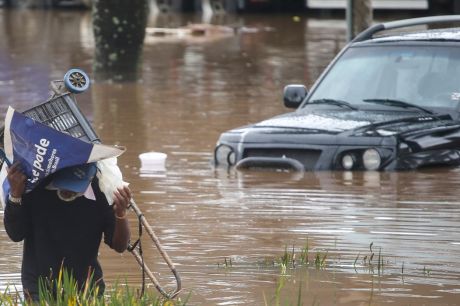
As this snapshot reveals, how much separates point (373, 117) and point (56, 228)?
20.8 ft

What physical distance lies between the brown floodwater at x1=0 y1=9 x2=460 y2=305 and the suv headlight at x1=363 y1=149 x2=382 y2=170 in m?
0.09

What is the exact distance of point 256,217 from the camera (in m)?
10.8

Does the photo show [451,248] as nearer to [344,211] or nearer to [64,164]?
[344,211]

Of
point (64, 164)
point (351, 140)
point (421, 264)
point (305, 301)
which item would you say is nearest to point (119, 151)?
point (64, 164)

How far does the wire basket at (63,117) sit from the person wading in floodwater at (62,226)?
229 millimetres

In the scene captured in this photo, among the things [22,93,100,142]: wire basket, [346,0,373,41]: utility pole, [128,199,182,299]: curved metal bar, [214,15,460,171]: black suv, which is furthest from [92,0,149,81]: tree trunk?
[22,93,100,142]: wire basket

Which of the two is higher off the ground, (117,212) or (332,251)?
(117,212)

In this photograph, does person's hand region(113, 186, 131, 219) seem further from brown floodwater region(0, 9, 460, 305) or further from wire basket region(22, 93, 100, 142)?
brown floodwater region(0, 9, 460, 305)

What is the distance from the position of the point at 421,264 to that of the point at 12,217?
329cm

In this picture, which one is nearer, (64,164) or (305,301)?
(64,164)

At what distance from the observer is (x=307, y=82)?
936 inches

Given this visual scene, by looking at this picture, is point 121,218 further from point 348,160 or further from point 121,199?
point 348,160

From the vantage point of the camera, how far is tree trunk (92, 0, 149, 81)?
22562 millimetres

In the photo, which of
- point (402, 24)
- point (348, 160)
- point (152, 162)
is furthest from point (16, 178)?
point (402, 24)
